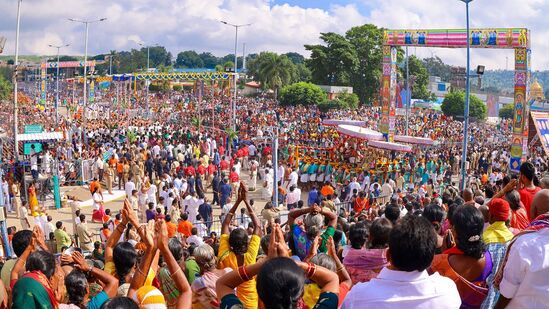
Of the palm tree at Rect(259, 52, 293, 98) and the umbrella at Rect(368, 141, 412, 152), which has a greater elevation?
the palm tree at Rect(259, 52, 293, 98)

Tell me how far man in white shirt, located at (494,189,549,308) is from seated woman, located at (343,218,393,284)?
1287 millimetres

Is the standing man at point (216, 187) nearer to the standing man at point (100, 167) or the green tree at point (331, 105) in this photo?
the standing man at point (100, 167)

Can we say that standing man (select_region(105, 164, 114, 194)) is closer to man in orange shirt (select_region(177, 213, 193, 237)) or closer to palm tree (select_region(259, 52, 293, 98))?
man in orange shirt (select_region(177, 213, 193, 237))

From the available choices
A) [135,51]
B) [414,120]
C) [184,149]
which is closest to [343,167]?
[184,149]

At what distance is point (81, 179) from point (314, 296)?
19.4m

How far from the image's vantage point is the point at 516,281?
3111 mm

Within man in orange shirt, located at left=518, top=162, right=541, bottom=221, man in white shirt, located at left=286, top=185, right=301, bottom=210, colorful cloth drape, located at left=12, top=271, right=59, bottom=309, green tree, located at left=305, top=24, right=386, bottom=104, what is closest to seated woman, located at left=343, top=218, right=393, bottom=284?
colorful cloth drape, located at left=12, top=271, right=59, bottom=309

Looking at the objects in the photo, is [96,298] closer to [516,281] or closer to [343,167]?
[516,281]

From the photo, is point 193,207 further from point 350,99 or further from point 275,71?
point 275,71

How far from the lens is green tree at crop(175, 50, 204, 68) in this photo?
578 ft

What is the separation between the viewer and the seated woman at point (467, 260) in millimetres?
3717

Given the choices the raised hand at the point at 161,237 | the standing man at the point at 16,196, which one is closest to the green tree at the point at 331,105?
the standing man at the point at 16,196

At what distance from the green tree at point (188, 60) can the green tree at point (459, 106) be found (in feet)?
389

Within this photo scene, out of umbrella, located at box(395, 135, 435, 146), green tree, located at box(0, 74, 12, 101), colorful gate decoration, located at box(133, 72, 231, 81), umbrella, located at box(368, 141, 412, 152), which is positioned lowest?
umbrella, located at box(368, 141, 412, 152)
